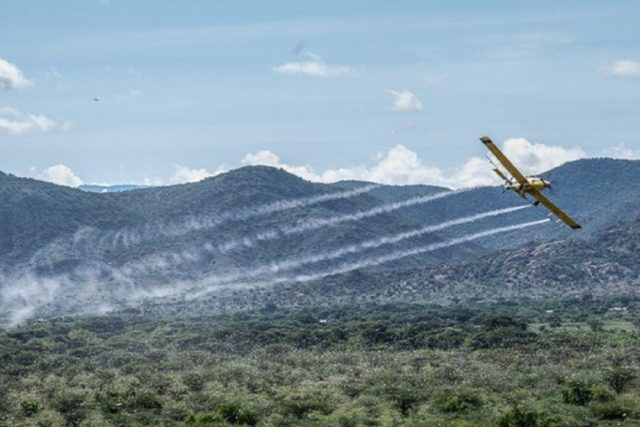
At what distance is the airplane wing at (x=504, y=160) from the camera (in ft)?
208

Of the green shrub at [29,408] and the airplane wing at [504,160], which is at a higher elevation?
the airplane wing at [504,160]

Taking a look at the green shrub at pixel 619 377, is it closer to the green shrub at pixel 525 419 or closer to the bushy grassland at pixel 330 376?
the bushy grassland at pixel 330 376

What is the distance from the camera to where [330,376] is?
9806cm

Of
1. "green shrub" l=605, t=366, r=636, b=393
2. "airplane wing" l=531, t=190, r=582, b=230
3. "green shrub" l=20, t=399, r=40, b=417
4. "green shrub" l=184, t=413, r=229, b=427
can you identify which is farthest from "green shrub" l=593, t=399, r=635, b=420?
"green shrub" l=20, t=399, r=40, b=417

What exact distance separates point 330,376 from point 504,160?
136 feet

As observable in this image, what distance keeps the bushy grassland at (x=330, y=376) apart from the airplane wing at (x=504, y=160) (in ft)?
56.8

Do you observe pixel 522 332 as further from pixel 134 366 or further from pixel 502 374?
pixel 134 366

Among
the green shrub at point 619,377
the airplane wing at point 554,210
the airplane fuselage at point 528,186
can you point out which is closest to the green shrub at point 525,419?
the airplane wing at point 554,210

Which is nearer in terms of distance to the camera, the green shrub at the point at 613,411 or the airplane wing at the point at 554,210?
the airplane wing at the point at 554,210

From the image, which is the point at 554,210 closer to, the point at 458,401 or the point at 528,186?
the point at 528,186

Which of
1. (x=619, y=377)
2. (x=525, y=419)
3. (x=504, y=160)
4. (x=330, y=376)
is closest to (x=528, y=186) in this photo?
(x=504, y=160)

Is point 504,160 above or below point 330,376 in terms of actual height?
above

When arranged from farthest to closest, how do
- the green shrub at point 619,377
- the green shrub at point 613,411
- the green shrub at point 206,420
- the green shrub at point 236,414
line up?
the green shrub at point 619,377, the green shrub at point 236,414, the green shrub at point 613,411, the green shrub at point 206,420

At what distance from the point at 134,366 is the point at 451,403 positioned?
47.4 m
